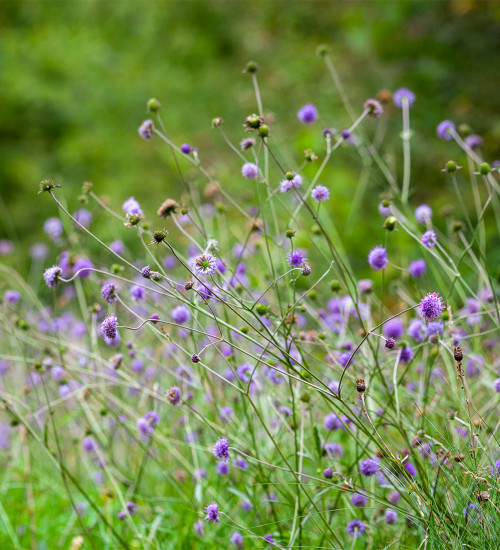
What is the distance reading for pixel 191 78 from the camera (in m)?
7.24

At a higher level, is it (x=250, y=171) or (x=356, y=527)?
(x=250, y=171)

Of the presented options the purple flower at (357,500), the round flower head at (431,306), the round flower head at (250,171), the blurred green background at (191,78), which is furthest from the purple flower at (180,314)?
the blurred green background at (191,78)

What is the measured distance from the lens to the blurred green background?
497 centimetres

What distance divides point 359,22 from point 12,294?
4.42 metres

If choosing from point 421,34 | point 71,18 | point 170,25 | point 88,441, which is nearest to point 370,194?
point 421,34

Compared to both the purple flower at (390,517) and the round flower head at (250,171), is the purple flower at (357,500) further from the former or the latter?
the round flower head at (250,171)

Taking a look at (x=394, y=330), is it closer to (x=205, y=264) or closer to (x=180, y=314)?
(x=180, y=314)

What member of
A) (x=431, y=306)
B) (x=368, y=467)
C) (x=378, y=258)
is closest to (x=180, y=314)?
(x=378, y=258)

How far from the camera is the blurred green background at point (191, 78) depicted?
4.97m

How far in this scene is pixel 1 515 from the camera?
2.19m

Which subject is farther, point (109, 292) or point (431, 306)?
point (109, 292)

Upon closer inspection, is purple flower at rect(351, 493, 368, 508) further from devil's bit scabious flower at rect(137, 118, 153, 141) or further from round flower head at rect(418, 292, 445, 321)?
devil's bit scabious flower at rect(137, 118, 153, 141)

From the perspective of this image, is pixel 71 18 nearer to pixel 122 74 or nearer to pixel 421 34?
pixel 122 74

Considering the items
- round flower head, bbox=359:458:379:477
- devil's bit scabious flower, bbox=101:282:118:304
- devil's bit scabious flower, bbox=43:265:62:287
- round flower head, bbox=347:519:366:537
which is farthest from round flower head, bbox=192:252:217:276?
round flower head, bbox=347:519:366:537
